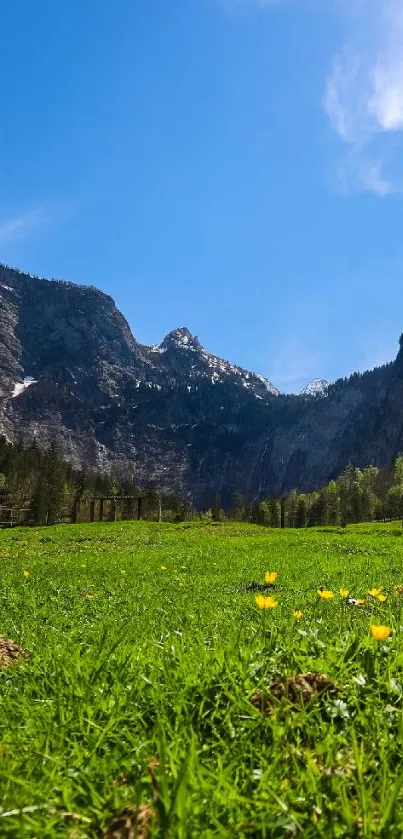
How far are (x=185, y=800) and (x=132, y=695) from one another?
1308 mm

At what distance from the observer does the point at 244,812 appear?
1.76 meters

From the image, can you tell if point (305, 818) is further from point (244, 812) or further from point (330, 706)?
point (330, 706)

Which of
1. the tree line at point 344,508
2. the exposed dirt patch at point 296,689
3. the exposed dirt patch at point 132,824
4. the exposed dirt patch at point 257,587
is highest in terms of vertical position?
the tree line at point 344,508

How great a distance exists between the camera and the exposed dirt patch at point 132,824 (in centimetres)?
160

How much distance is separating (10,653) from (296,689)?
10.3ft

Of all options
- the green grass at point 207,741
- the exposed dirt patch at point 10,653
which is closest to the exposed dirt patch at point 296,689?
the green grass at point 207,741

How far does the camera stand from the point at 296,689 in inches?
104

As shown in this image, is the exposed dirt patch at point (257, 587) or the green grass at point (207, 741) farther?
the exposed dirt patch at point (257, 587)

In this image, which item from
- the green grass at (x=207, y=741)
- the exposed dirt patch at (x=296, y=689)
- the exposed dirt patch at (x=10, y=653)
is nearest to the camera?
the green grass at (x=207, y=741)

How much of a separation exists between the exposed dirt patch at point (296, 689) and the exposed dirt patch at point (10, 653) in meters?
2.56

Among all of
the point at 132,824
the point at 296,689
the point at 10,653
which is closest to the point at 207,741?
the point at 296,689

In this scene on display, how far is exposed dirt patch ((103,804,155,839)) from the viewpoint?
160 cm

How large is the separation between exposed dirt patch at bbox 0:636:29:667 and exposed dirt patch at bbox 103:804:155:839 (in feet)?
9.62

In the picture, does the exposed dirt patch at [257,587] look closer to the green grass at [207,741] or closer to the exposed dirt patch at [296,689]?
the green grass at [207,741]
